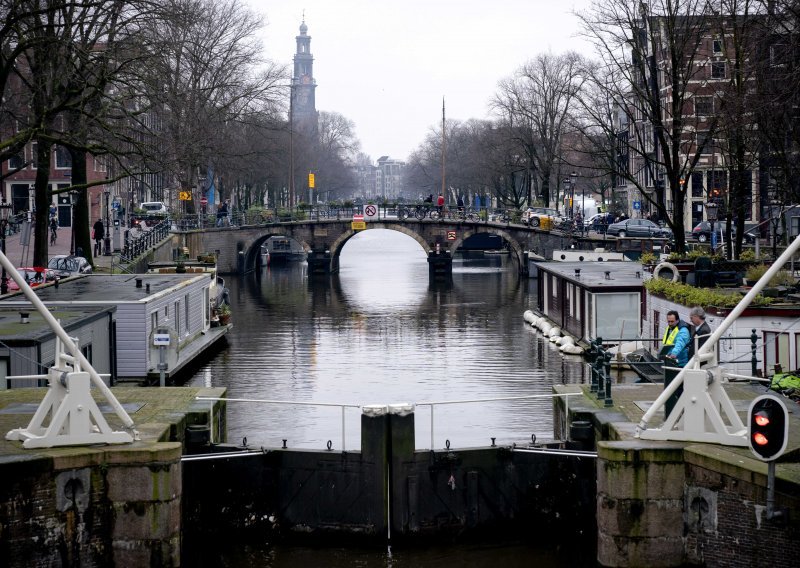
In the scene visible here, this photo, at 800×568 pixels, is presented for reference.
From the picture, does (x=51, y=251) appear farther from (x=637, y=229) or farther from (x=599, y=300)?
(x=637, y=229)

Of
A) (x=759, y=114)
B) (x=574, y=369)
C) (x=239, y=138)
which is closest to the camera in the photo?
(x=759, y=114)

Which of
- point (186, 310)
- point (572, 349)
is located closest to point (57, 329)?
point (186, 310)

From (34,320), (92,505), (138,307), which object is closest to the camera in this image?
(92,505)

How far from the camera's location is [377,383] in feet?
123

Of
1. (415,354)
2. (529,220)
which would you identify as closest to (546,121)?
(529,220)

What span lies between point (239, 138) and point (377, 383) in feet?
174

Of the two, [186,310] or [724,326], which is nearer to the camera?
[724,326]

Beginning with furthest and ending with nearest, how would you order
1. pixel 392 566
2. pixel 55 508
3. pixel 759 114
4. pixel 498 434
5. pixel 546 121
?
pixel 546 121, pixel 759 114, pixel 498 434, pixel 392 566, pixel 55 508

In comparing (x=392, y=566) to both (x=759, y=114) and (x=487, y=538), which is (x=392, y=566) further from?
(x=759, y=114)

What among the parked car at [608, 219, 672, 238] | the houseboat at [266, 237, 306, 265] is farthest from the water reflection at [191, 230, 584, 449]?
the houseboat at [266, 237, 306, 265]

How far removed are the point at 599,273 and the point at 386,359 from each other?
8.38 m

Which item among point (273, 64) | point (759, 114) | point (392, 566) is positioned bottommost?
point (392, 566)

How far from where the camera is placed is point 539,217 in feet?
268

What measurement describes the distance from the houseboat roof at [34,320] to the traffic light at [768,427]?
12.7 metres
